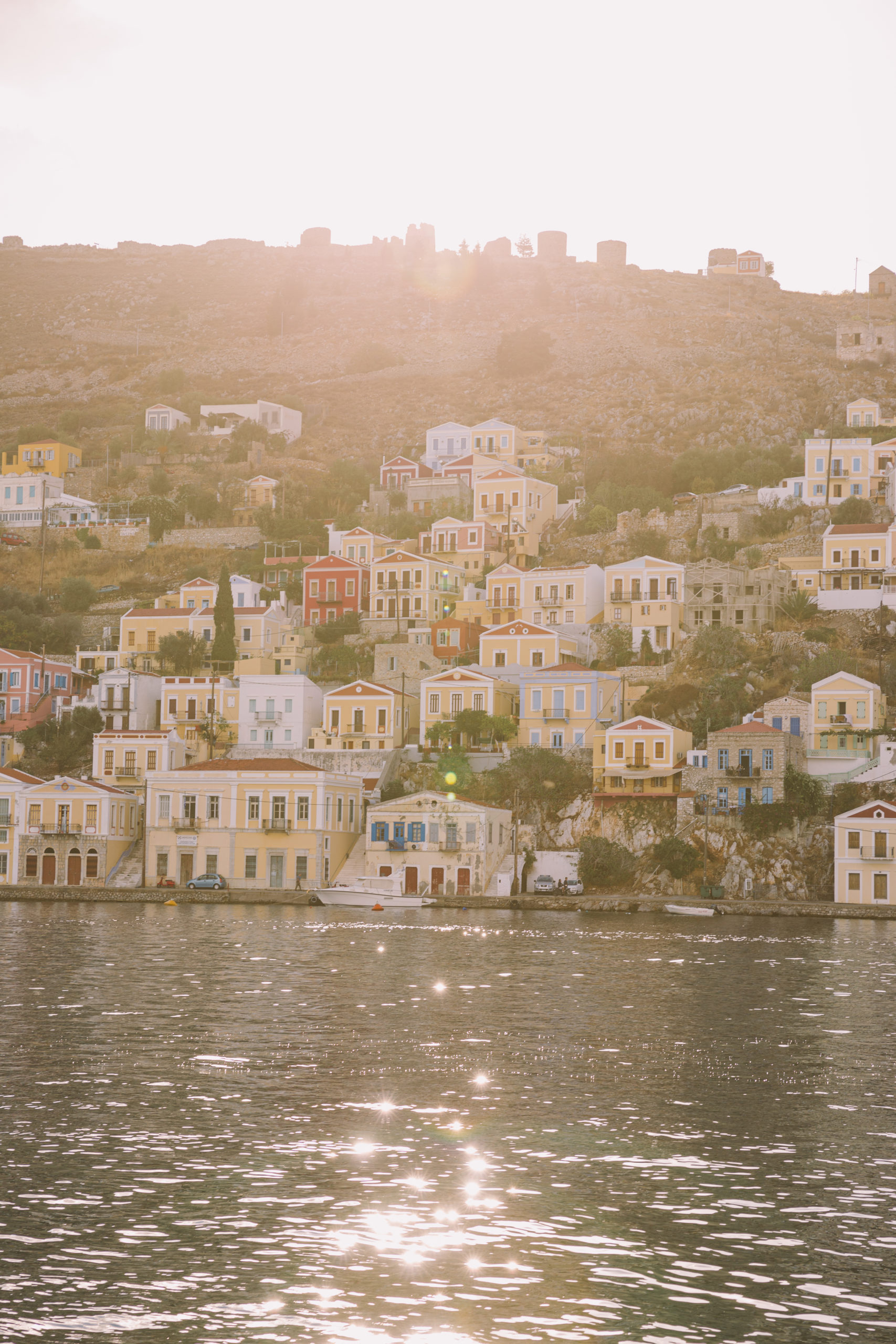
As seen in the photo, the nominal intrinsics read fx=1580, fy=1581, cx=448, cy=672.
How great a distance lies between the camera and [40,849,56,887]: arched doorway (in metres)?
84.2

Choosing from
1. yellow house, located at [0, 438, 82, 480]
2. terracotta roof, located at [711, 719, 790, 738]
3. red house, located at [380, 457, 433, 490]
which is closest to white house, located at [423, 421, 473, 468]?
red house, located at [380, 457, 433, 490]

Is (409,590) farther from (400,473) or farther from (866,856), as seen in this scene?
(866,856)

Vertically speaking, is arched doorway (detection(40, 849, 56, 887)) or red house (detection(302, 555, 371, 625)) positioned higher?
red house (detection(302, 555, 371, 625))

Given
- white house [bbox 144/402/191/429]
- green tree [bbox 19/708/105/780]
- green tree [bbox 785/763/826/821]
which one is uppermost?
white house [bbox 144/402/191/429]

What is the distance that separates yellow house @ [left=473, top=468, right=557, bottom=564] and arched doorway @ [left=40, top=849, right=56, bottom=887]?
47262 mm

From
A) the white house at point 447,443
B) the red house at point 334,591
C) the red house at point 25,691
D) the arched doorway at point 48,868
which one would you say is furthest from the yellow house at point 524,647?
the white house at point 447,443

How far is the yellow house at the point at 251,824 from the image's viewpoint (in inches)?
3226

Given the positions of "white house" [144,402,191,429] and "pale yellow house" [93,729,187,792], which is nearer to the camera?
"pale yellow house" [93,729,187,792]

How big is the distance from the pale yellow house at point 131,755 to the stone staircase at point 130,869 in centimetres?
452

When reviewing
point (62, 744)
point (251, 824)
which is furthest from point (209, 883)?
point (62, 744)

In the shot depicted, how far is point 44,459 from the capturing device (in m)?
150

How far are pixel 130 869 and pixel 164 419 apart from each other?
294 feet

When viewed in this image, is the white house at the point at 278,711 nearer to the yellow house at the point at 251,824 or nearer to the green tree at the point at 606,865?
the yellow house at the point at 251,824

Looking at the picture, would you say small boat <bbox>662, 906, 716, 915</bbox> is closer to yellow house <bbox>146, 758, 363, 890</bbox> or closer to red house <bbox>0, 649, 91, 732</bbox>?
yellow house <bbox>146, 758, 363, 890</bbox>
